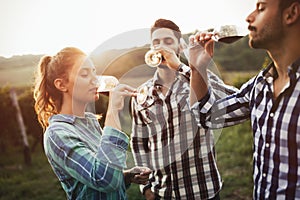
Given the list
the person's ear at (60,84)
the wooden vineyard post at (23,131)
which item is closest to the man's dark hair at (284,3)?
the person's ear at (60,84)

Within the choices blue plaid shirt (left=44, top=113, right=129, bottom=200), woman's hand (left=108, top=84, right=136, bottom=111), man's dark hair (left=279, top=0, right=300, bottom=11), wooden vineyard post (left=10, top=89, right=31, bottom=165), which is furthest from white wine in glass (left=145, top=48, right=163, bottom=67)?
wooden vineyard post (left=10, top=89, right=31, bottom=165)

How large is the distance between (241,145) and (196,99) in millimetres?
1940

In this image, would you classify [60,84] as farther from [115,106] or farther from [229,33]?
[229,33]

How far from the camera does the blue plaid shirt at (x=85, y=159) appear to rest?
1.19 meters

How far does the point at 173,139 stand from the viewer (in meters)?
1.67

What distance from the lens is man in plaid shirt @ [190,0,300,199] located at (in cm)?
Answer: 109

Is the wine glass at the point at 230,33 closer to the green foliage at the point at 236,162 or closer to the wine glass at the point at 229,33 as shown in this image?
the wine glass at the point at 229,33

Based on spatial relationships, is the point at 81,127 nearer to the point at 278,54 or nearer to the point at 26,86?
the point at 278,54

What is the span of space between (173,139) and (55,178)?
163cm

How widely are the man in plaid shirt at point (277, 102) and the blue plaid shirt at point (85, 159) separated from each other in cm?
41

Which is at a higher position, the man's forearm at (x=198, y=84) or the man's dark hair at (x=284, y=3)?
the man's dark hair at (x=284, y=3)

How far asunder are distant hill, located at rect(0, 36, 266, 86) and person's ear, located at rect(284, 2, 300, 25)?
54 centimetres

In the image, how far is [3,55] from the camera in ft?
8.38

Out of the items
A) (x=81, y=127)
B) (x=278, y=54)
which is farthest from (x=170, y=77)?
(x=278, y=54)
